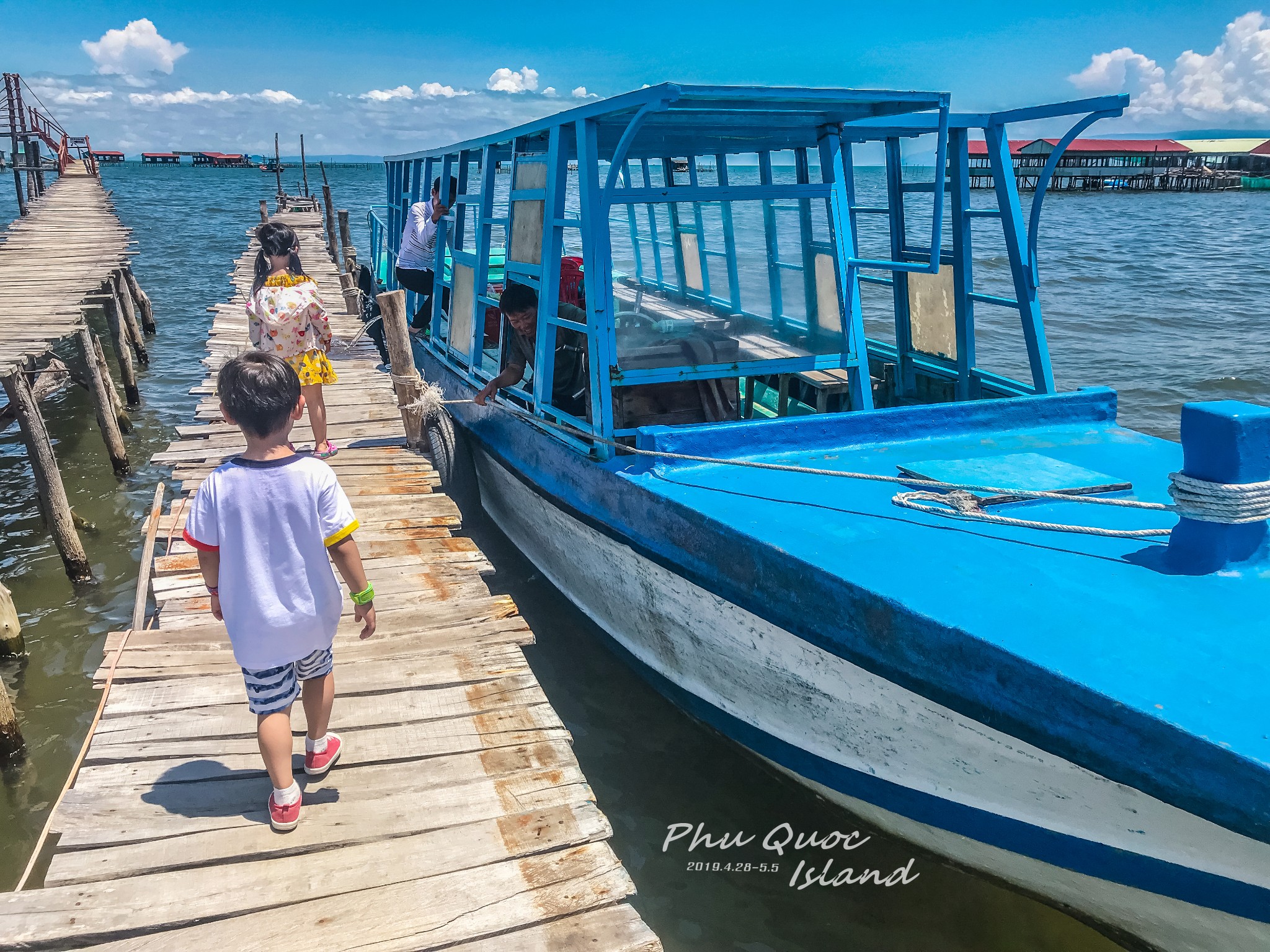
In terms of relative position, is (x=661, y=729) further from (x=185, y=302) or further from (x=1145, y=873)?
(x=185, y=302)

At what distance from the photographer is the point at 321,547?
2.86 meters

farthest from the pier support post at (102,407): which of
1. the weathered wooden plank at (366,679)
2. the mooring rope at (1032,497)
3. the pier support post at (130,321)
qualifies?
the weathered wooden plank at (366,679)

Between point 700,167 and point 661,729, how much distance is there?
411 cm

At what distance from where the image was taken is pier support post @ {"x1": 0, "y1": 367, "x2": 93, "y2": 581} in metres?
7.29

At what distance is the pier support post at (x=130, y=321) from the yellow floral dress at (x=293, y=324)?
9.79m

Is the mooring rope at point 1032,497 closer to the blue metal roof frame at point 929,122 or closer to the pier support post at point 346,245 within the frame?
the blue metal roof frame at point 929,122

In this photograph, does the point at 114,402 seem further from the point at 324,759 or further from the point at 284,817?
the point at 284,817

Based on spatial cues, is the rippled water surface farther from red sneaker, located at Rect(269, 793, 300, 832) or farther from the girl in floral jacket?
the girl in floral jacket

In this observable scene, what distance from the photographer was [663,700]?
18.0ft

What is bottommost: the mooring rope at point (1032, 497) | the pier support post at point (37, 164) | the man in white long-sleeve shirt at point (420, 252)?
A: the mooring rope at point (1032, 497)

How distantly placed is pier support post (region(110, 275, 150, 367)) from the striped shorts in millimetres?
13431

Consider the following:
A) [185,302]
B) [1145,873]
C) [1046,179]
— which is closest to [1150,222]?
[185,302]

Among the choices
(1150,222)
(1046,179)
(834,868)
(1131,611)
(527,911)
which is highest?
(1150,222)

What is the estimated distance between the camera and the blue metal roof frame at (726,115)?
409cm
